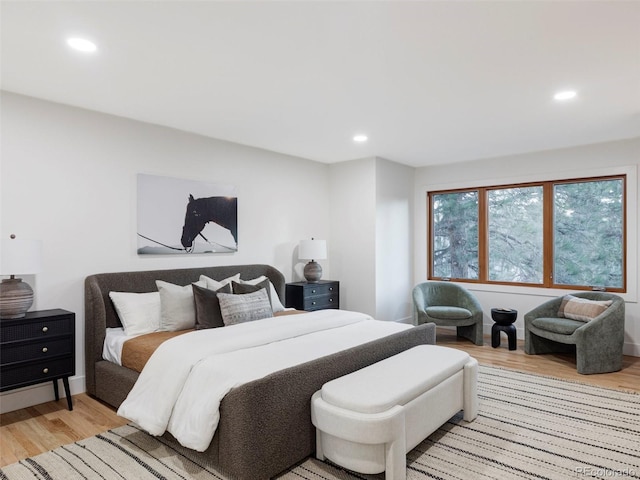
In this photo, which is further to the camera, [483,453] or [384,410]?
[483,453]

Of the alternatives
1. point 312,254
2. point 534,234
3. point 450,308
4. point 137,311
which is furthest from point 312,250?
point 534,234

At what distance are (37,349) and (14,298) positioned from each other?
0.40m

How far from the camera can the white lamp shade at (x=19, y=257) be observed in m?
2.94

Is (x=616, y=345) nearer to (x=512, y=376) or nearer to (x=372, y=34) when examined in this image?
(x=512, y=376)

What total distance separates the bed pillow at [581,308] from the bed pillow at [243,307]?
10.8 ft

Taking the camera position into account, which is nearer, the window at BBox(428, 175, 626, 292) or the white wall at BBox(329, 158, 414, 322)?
the window at BBox(428, 175, 626, 292)

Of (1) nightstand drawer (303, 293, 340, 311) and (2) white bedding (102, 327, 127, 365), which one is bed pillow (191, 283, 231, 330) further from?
(1) nightstand drawer (303, 293, 340, 311)

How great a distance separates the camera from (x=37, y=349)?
3.08 metres

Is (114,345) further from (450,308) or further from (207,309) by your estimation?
(450,308)

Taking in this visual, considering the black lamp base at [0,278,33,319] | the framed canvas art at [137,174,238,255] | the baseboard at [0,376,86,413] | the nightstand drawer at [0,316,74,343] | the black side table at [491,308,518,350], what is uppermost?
the framed canvas art at [137,174,238,255]

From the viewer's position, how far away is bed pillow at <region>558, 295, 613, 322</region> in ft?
14.4

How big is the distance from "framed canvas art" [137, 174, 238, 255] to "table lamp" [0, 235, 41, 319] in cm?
103

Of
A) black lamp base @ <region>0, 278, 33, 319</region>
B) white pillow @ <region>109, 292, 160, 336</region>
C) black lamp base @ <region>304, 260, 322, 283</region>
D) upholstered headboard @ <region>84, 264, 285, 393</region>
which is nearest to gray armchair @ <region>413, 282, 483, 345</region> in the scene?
black lamp base @ <region>304, 260, 322, 283</region>

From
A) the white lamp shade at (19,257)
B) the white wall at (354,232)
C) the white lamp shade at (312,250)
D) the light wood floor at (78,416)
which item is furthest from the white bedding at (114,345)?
the white wall at (354,232)
